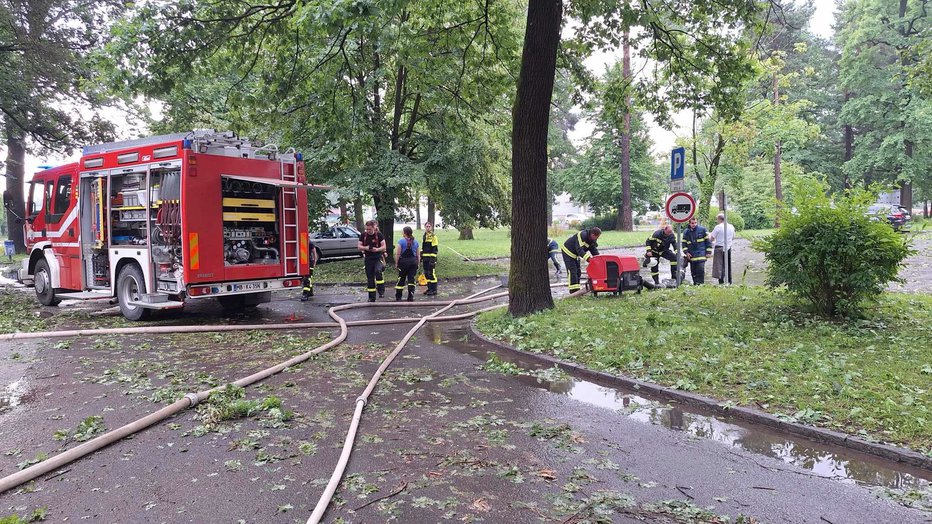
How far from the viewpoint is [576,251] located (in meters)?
12.2

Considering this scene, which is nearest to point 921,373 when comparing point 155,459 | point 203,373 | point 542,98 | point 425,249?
point 542,98

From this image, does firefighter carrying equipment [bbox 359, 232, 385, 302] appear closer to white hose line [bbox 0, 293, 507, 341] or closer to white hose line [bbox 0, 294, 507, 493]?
white hose line [bbox 0, 293, 507, 341]

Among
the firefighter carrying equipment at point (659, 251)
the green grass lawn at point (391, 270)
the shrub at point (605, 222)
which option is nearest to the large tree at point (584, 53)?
the firefighter carrying equipment at point (659, 251)

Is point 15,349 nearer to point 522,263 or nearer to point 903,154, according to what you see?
point 522,263

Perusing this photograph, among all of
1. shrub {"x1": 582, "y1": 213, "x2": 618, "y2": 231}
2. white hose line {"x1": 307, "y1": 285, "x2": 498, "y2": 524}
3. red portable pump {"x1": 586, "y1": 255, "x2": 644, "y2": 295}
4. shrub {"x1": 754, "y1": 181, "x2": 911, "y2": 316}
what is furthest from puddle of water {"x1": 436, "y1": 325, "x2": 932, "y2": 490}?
shrub {"x1": 582, "y1": 213, "x2": 618, "y2": 231}

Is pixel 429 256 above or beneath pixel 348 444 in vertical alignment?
above

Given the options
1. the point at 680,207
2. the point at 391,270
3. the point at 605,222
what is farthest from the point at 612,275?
the point at 605,222

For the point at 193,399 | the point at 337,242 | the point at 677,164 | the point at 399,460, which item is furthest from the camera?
the point at 337,242

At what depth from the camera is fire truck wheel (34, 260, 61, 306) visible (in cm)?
1266

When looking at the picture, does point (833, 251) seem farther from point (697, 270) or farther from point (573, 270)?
point (573, 270)

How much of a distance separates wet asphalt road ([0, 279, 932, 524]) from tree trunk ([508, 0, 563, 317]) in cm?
298

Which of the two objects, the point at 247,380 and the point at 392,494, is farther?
the point at 247,380

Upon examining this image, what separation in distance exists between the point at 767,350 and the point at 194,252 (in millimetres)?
8766

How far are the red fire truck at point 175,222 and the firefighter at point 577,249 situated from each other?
552 cm
